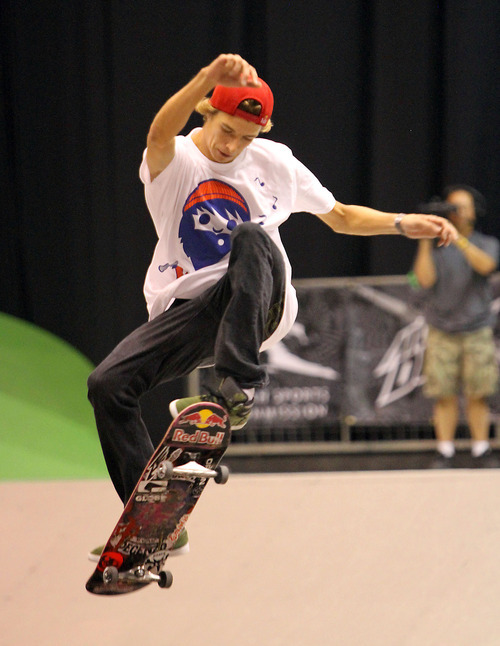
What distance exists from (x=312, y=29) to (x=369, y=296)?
170 centimetres

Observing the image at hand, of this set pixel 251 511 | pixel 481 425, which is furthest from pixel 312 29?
pixel 251 511

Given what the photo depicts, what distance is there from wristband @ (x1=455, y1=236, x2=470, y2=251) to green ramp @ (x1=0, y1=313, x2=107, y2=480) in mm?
2507

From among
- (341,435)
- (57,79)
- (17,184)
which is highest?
(57,79)

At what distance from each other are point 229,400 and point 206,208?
564 mm

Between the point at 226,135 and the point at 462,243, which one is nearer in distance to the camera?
the point at 226,135

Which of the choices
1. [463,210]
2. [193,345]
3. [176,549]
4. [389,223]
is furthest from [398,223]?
[463,210]

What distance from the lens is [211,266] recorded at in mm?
2463

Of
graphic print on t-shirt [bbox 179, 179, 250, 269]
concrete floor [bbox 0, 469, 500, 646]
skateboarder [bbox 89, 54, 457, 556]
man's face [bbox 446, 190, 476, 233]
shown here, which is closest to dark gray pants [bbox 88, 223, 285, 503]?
skateboarder [bbox 89, 54, 457, 556]

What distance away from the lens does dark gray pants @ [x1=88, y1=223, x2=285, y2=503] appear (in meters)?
2.24

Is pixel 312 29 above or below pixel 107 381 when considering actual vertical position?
above

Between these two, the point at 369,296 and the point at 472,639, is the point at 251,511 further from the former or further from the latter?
the point at 369,296

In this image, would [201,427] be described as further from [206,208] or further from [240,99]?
[240,99]

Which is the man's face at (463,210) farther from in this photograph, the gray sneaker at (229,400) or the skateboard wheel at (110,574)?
the skateboard wheel at (110,574)

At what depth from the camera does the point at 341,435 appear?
16.9 ft
